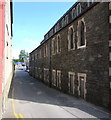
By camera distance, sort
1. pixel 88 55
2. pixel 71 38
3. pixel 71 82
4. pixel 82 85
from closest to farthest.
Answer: pixel 88 55 < pixel 82 85 < pixel 71 82 < pixel 71 38

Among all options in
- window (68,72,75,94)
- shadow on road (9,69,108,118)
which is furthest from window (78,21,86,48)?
shadow on road (9,69,108,118)

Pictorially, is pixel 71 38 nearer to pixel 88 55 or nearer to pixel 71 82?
pixel 71 82

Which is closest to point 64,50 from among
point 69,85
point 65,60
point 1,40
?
point 65,60

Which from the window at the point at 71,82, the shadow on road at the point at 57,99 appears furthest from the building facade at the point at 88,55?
the shadow on road at the point at 57,99

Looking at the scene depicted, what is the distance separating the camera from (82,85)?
1498cm

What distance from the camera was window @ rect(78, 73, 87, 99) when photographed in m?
14.4

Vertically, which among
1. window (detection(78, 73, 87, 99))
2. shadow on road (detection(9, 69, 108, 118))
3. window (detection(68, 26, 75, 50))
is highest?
window (detection(68, 26, 75, 50))

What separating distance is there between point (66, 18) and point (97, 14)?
1263 cm

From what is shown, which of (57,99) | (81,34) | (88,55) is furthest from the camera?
(57,99)

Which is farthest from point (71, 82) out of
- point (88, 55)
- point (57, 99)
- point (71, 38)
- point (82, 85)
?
point (88, 55)

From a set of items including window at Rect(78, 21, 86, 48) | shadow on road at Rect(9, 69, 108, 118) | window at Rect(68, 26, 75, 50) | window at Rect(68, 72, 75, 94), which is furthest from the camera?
window at Rect(68, 26, 75, 50)

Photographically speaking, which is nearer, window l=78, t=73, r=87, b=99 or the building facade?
the building facade

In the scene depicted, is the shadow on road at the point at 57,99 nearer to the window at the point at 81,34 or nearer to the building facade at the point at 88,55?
the building facade at the point at 88,55

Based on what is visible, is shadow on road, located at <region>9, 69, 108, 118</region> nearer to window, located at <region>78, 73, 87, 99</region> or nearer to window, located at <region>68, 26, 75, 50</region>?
window, located at <region>78, 73, 87, 99</region>
